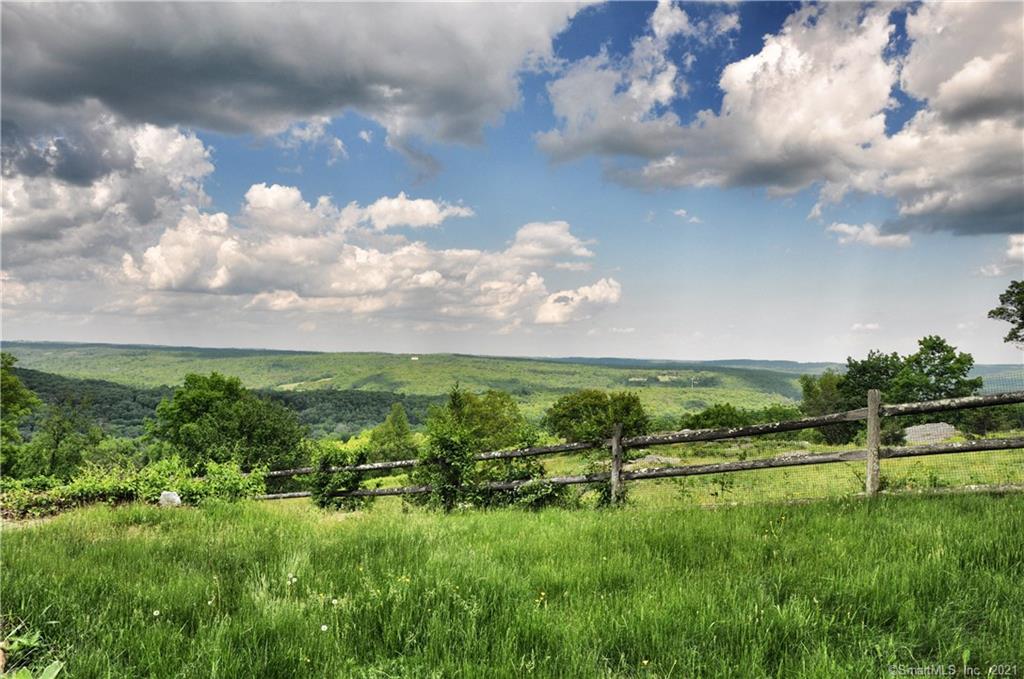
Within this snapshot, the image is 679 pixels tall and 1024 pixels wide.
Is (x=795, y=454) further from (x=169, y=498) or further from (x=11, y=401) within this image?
(x=11, y=401)

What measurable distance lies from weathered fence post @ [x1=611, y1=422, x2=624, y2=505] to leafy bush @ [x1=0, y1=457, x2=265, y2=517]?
9198mm

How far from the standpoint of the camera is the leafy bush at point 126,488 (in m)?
14.0

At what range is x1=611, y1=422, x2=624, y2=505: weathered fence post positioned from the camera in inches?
425

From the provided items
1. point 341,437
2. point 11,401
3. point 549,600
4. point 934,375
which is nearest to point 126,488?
point 549,600

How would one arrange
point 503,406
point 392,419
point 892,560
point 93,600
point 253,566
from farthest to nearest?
point 392,419, point 503,406, point 253,566, point 892,560, point 93,600

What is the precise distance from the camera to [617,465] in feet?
35.6

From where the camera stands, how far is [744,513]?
682cm

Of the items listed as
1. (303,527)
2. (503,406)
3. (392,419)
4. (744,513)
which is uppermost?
(744,513)

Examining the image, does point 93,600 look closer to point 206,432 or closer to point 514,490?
point 514,490

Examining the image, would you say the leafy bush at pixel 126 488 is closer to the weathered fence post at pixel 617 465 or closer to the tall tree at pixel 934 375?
the weathered fence post at pixel 617 465

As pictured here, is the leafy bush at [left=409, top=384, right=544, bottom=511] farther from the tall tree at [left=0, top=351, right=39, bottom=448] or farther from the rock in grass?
the tall tree at [left=0, top=351, right=39, bottom=448]

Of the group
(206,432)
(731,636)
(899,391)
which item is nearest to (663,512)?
(731,636)

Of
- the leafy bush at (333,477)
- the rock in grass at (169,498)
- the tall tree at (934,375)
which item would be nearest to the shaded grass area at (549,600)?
the rock in grass at (169,498)

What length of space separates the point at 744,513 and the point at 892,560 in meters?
2.33
